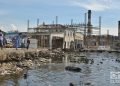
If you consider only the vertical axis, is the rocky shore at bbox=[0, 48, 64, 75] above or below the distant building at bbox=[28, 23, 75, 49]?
below

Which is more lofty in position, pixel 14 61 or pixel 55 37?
pixel 55 37

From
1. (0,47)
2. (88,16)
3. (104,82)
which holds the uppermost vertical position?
(88,16)

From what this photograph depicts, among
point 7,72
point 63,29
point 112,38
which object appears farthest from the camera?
point 112,38

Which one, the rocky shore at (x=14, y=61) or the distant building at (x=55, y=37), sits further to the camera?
the distant building at (x=55, y=37)

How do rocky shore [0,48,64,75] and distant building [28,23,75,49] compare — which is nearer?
rocky shore [0,48,64,75]

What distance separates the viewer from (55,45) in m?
95.8

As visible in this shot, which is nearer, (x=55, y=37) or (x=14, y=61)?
(x=14, y=61)

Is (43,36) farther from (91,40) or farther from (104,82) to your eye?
(104,82)

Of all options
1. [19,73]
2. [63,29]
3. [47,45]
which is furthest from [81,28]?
[19,73]

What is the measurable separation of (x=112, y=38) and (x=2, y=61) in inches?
5364

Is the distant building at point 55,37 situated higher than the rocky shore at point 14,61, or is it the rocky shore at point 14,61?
the distant building at point 55,37

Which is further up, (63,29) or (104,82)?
(63,29)

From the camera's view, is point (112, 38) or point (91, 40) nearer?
point (91, 40)

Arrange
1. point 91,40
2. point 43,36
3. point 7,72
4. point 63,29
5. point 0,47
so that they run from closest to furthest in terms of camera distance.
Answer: point 7,72
point 0,47
point 43,36
point 63,29
point 91,40
